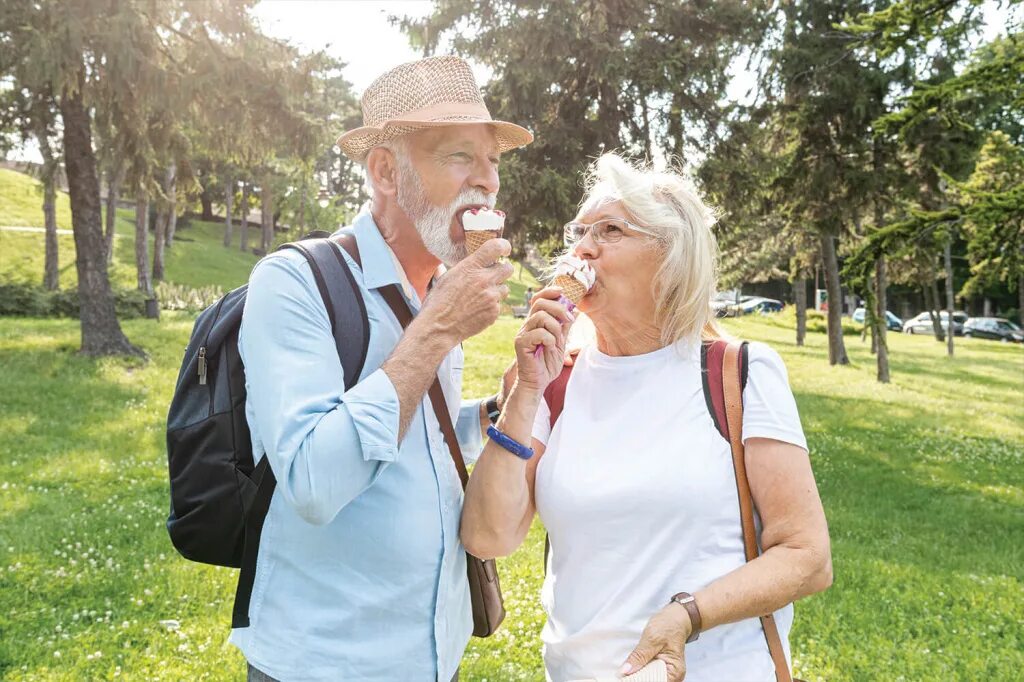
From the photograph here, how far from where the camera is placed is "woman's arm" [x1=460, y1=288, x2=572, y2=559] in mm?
2234

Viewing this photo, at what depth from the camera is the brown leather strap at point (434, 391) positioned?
2197 millimetres

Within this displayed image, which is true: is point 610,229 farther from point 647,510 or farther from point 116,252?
point 116,252

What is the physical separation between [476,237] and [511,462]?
68cm

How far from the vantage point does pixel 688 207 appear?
100 inches

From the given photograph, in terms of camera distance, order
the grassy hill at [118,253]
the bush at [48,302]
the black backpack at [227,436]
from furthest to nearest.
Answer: the grassy hill at [118,253] < the bush at [48,302] < the black backpack at [227,436]

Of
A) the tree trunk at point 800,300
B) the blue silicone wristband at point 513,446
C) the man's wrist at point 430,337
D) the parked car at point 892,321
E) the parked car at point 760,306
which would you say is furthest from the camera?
the parked car at point 760,306

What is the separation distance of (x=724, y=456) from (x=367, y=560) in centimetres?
105

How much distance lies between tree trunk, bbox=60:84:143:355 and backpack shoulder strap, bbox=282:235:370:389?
14.5 meters

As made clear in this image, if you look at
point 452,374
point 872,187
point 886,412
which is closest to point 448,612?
point 452,374

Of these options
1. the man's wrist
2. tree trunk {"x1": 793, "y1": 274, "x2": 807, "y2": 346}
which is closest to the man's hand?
the man's wrist

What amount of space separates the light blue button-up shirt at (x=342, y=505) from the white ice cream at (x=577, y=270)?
1.78 feet

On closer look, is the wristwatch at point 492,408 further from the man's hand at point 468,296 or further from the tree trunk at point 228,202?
the tree trunk at point 228,202

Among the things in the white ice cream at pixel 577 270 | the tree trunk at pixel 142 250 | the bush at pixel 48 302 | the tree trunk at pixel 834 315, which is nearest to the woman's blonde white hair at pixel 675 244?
the white ice cream at pixel 577 270

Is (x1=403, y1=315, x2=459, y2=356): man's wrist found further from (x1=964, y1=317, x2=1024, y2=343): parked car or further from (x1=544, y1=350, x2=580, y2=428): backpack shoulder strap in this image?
(x1=964, y1=317, x2=1024, y2=343): parked car
